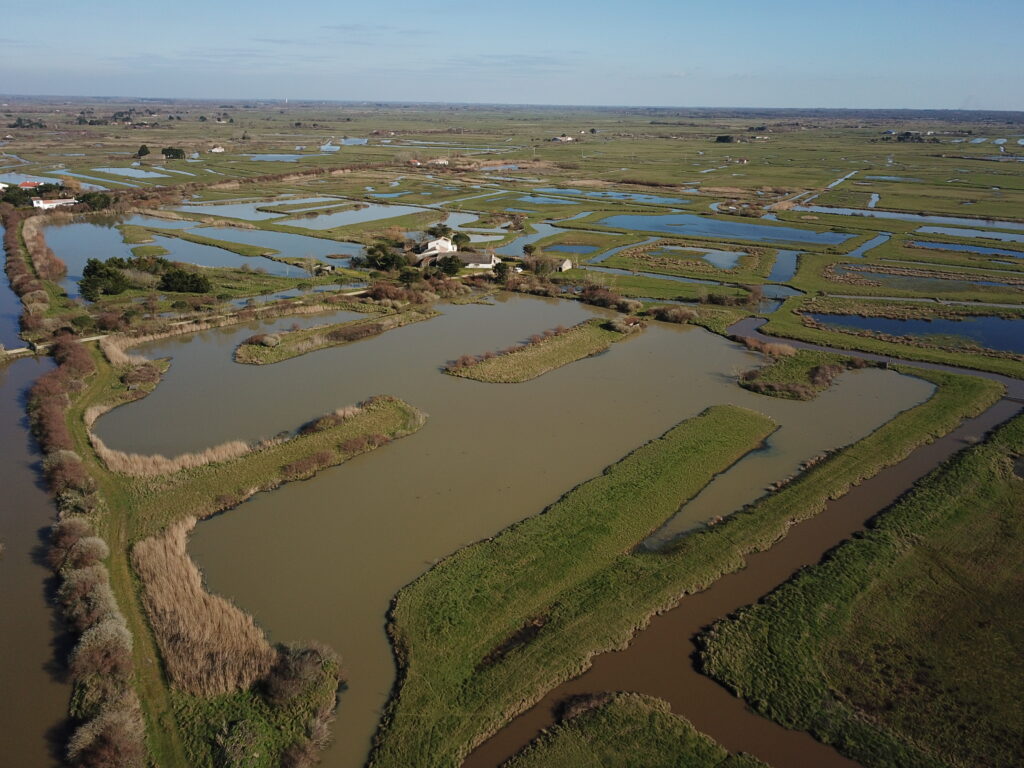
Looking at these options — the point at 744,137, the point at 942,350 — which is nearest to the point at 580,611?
the point at 942,350

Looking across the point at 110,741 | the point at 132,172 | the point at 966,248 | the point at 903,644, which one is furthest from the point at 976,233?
the point at 132,172

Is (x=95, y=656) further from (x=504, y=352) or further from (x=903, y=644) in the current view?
(x=504, y=352)

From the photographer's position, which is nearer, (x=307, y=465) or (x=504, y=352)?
(x=307, y=465)

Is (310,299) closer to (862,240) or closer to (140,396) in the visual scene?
(140,396)

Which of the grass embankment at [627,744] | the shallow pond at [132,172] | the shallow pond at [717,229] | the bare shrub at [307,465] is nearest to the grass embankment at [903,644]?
the grass embankment at [627,744]

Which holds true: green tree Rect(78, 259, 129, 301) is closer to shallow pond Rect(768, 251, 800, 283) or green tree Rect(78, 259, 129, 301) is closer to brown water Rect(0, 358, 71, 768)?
brown water Rect(0, 358, 71, 768)

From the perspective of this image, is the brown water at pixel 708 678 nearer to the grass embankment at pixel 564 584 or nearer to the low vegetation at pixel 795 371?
the grass embankment at pixel 564 584

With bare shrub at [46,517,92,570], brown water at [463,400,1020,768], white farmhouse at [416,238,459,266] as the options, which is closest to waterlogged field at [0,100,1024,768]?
brown water at [463,400,1020,768]
